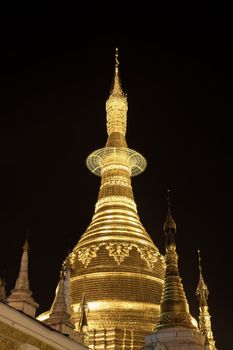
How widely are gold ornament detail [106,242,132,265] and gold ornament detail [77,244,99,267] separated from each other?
86 centimetres

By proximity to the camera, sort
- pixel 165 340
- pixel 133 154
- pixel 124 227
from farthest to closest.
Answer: pixel 133 154, pixel 124 227, pixel 165 340

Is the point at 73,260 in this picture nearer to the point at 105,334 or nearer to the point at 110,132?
the point at 105,334

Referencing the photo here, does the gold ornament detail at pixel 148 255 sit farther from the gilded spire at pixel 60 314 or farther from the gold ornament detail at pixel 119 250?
the gilded spire at pixel 60 314

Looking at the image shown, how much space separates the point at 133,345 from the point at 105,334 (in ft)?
5.41

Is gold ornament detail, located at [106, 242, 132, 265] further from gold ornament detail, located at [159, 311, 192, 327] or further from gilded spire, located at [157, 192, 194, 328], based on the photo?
gold ornament detail, located at [159, 311, 192, 327]

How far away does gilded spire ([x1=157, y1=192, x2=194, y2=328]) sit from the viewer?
2714 centimetres

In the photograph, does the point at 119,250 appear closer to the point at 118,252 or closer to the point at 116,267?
the point at 118,252

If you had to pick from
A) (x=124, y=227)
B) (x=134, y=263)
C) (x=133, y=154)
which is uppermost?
(x=133, y=154)

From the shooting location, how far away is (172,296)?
2834 cm

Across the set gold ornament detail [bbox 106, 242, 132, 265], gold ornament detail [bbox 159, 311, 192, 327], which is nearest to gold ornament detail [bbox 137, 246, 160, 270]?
gold ornament detail [bbox 106, 242, 132, 265]

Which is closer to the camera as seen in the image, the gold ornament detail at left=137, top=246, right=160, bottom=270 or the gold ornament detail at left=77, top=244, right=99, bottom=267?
the gold ornament detail at left=77, top=244, right=99, bottom=267

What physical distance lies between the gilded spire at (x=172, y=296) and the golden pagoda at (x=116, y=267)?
3726 millimetres

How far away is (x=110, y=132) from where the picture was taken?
43.9 metres

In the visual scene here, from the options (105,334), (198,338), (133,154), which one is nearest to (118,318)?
(105,334)
